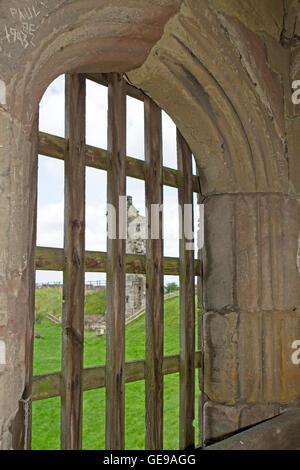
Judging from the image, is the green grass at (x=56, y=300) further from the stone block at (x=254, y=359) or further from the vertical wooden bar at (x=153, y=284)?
the stone block at (x=254, y=359)

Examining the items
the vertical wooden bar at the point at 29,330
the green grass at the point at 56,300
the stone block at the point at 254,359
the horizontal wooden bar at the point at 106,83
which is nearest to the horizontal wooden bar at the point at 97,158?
the vertical wooden bar at the point at 29,330

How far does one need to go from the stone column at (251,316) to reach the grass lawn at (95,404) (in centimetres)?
455

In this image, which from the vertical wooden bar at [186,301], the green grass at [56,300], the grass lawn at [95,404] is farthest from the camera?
the grass lawn at [95,404]

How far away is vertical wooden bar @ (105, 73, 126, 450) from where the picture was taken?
1918 millimetres

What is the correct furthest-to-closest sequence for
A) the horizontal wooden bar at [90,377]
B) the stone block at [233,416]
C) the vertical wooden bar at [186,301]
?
the vertical wooden bar at [186,301]
the stone block at [233,416]
the horizontal wooden bar at [90,377]

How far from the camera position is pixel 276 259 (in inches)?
84.0

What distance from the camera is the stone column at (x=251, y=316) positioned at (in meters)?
2.08

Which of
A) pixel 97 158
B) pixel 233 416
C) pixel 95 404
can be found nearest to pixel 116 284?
pixel 97 158

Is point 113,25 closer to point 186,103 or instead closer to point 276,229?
point 186,103

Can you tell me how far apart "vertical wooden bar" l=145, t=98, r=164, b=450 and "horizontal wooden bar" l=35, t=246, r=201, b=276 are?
70 millimetres
